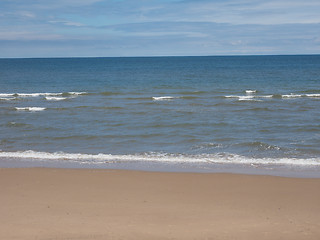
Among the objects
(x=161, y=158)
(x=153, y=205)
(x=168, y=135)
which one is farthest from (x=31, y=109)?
(x=153, y=205)

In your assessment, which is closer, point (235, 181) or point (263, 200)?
point (263, 200)

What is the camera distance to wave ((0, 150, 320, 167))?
12039 millimetres

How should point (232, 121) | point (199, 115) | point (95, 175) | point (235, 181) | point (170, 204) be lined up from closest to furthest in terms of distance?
1. point (170, 204)
2. point (235, 181)
3. point (95, 175)
4. point (232, 121)
5. point (199, 115)

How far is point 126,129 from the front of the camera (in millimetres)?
17641

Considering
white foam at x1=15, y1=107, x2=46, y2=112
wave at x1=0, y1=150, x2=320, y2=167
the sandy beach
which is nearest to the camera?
the sandy beach

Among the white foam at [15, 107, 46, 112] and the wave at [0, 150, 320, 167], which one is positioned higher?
the white foam at [15, 107, 46, 112]

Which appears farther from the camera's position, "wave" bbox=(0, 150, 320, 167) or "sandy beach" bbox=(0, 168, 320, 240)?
"wave" bbox=(0, 150, 320, 167)

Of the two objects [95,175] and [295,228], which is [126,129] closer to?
[95,175]

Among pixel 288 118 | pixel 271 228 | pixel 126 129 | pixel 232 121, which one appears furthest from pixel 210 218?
pixel 288 118

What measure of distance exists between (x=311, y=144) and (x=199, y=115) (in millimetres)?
7594

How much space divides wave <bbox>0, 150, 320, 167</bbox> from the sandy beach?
1.68 meters

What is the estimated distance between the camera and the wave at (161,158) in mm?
12039

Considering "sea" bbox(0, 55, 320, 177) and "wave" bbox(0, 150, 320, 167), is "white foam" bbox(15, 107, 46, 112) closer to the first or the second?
"sea" bbox(0, 55, 320, 177)

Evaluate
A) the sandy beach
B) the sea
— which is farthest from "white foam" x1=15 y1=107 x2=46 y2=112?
the sandy beach
